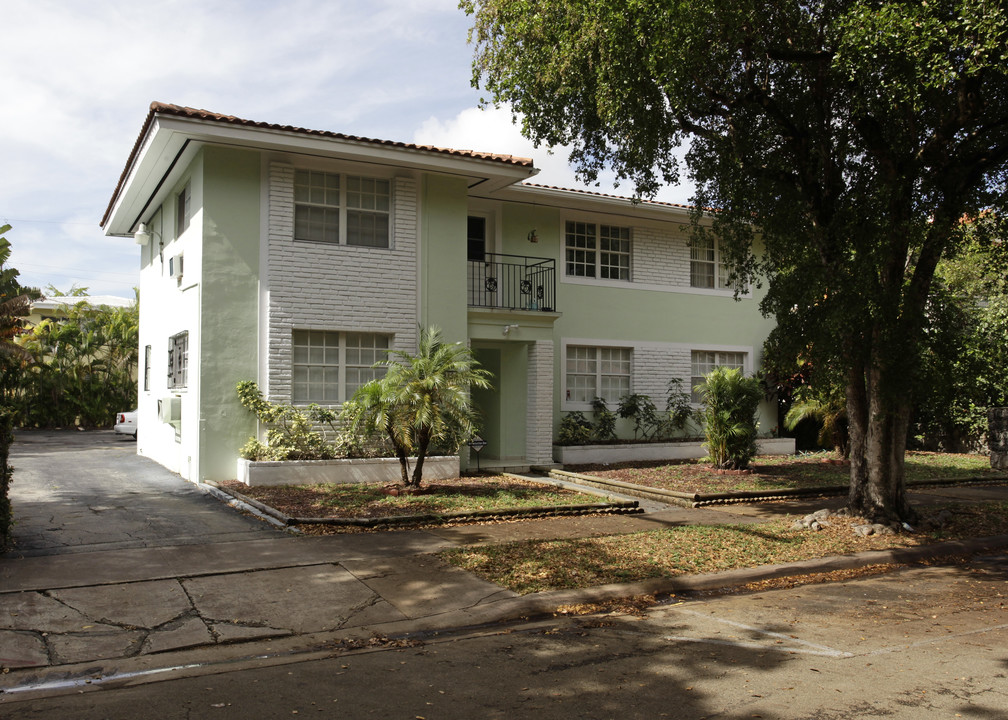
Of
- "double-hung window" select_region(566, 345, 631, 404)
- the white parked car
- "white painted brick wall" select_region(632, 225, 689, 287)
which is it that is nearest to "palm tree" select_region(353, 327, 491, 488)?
"double-hung window" select_region(566, 345, 631, 404)

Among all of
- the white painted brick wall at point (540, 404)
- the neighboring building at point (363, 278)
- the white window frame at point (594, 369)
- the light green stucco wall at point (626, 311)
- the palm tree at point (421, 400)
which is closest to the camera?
the palm tree at point (421, 400)

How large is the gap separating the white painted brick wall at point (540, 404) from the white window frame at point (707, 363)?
15.2ft

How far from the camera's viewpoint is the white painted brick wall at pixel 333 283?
13.8 metres

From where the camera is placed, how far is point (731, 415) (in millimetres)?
15414

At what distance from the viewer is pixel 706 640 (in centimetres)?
602

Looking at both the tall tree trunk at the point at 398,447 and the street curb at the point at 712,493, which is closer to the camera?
the tall tree trunk at the point at 398,447

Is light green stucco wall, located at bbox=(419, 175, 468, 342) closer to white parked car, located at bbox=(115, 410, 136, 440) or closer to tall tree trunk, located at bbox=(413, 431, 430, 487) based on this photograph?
tall tree trunk, located at bbox=(413, 431, 430, 487)

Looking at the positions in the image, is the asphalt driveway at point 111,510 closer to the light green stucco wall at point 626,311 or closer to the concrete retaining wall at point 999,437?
the light green stucco wall at point 626,311

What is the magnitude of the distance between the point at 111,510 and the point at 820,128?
422 inches

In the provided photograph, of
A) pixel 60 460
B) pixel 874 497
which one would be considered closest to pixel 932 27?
pixel 874 497

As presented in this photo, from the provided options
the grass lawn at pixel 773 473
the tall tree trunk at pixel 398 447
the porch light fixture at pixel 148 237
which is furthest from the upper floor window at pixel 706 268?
the porch light fixture at pixel 148 237

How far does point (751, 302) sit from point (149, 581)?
55.7ft

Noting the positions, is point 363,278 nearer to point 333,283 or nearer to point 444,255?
point 333,283

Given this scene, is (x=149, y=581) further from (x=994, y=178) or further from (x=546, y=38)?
(x=994, y=178)
